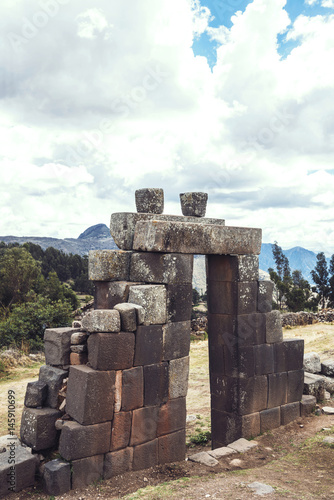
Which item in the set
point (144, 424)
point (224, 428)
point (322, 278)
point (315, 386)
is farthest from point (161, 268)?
point (322, 278)

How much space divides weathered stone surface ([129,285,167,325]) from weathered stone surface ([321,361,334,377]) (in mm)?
6459

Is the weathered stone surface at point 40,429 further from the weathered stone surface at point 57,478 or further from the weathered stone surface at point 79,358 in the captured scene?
the weathered stone surface at point 79,358

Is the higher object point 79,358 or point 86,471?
point 79,358

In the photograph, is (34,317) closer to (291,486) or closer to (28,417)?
(28,417)

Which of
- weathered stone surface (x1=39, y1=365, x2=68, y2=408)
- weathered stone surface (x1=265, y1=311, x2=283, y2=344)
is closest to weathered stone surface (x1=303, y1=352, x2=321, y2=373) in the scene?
weathered stone surface (x1=265, y1=311, x2=283, y2=344)

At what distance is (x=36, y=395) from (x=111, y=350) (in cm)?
166

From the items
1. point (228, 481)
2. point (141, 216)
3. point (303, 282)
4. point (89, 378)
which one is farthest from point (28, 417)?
point (303, 282)

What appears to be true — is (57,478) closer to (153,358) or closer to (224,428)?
(153,358)

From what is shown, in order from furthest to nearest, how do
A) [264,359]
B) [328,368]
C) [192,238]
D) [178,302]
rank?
1. [328,368]
2. [264,359]
3. [192,238]
4. [178,302]

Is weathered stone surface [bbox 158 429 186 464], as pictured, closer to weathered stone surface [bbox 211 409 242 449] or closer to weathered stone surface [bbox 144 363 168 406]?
weathered stone surface [bbox 144 363 168 406]

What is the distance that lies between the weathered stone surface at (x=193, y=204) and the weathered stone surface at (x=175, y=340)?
2.28 metres

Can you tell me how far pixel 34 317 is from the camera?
18484 mm

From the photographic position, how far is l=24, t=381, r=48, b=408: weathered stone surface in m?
7.02

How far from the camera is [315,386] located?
33.3 feet
